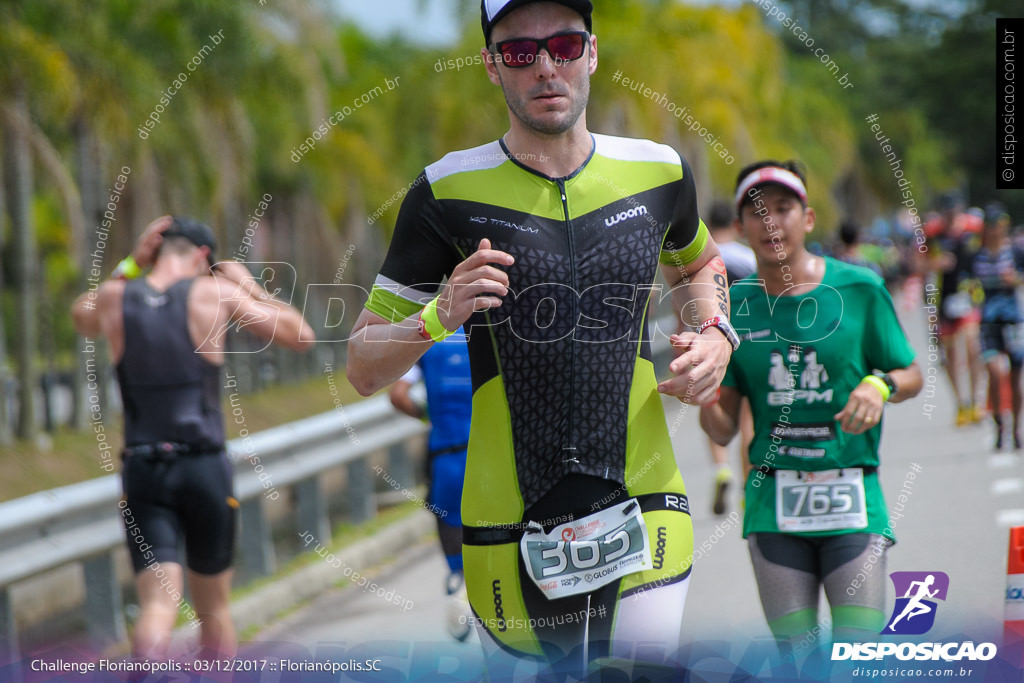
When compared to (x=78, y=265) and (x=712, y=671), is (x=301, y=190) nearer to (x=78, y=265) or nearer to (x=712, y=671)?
(x=78, y=265)

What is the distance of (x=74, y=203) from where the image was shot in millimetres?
15508

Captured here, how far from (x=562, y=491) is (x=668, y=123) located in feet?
74.1

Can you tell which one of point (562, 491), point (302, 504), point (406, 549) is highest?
point (562, 491)

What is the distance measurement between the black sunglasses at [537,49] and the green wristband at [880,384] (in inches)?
69.6

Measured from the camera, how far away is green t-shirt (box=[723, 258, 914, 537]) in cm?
417

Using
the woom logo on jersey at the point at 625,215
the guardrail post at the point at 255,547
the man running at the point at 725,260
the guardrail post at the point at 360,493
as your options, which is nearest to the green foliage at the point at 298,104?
the guardrail post at the point at 360,493

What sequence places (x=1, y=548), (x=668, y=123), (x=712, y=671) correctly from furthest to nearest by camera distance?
1. (x=668, y=123)
2. (x=1, y=548)
3. (x=712, y=671)

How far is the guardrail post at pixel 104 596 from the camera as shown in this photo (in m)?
6.13

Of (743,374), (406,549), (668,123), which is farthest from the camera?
(668,123)

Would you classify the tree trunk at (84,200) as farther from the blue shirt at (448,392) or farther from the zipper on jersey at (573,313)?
the zipper on jersey at (573,313)

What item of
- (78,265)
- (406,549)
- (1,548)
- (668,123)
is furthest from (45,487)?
(668,123)

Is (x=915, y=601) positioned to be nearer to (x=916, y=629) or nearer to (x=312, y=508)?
(x=916, y=629)

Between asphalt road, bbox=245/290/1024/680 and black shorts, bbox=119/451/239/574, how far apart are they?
20.3 inches

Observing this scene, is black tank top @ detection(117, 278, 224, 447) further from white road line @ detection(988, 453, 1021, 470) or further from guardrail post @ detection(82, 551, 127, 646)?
white road line @ detection(988, 453, 1021, 470)
